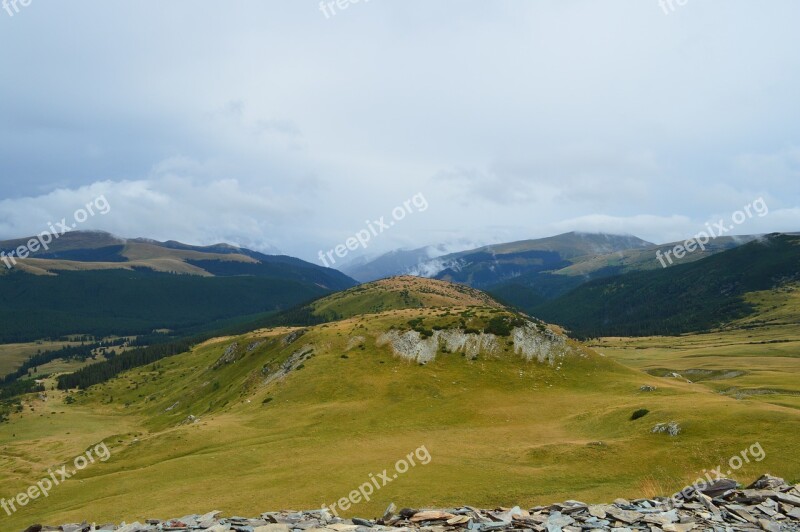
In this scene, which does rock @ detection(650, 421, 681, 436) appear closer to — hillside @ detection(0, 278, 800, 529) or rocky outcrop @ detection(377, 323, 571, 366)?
hillside @ detection(0, 278, 800, 529)

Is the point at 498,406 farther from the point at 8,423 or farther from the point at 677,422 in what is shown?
the point at 8,423

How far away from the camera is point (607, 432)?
46969 mm

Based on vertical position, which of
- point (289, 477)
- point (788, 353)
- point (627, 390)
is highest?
point (289, 477)

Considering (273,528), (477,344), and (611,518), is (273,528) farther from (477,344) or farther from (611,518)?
(477,344)

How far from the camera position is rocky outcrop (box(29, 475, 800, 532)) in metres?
18.1

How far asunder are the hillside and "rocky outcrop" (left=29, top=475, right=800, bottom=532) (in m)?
10.7

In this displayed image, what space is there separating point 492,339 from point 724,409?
1734 inches

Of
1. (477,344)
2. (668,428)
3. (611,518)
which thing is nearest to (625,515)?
(611,518)

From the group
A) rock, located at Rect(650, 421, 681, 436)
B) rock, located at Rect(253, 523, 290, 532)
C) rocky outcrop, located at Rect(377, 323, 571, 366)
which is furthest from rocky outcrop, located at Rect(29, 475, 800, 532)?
rocky outcrop, located at Rect(377, 323, 571, 366)

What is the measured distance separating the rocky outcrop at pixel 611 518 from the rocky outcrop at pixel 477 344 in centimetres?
5997

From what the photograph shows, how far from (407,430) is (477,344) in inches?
1255

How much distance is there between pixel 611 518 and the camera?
19.0m

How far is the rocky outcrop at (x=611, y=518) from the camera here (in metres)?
18.1

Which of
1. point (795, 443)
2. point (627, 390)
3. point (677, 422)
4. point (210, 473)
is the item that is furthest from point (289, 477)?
point (627, 390)
